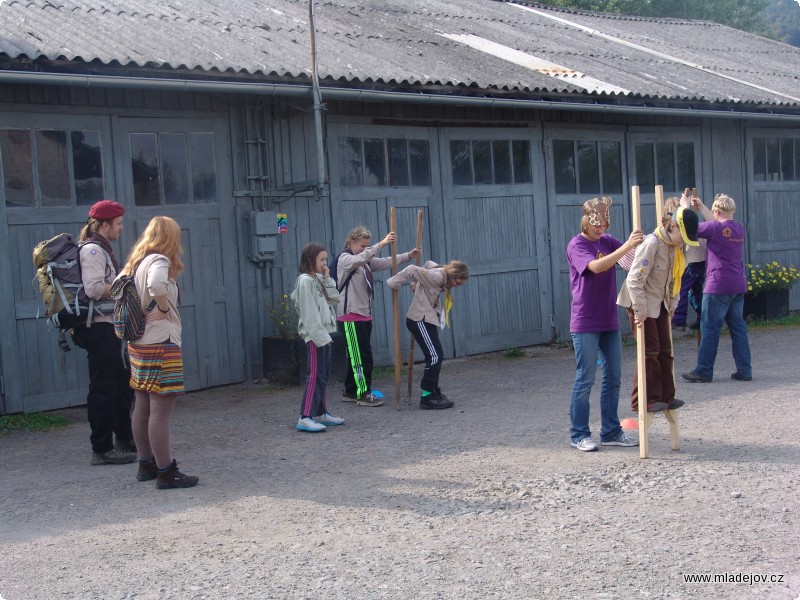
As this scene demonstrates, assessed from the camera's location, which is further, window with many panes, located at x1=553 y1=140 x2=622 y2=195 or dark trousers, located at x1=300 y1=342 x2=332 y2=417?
window with many panes, located at x1=553 y1=140 x2=622 y2=195

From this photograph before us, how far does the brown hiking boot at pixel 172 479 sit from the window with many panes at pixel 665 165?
30.8 feet

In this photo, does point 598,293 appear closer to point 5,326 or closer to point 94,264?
point 94,264

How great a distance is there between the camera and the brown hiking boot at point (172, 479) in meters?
6.19

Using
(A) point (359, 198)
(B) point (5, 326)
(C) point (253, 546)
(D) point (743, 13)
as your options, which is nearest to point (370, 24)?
(A) point (359, 198)

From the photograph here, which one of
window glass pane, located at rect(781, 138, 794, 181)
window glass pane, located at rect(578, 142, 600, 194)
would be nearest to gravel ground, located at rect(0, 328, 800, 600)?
window glass pane, located at rect(578, 142, 600, 194)

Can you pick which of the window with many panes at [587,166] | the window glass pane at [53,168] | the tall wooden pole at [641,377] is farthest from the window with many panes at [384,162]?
the tall wooden pole at [641,377]

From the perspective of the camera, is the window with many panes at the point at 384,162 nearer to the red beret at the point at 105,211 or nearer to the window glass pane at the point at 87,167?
the window glass pane at the point at 87,167

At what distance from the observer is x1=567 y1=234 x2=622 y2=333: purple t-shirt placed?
266 inches

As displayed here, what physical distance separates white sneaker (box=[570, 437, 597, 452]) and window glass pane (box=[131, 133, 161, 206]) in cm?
495

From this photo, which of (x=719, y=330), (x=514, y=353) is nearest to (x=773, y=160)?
(x=514, y=353)

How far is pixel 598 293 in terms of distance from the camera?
6754 millimetres

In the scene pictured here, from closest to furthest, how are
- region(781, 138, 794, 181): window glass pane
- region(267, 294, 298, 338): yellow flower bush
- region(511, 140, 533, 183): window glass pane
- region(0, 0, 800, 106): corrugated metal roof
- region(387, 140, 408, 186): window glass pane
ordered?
region(0, 0, 800, 106): corrugated metal roof < region(267, 294, 298, 338): yellow flower bush < region(387, 140, 408, 186): window glass pane < region(511, 140, 533, 183): window glass pane < region(781, 138, 794, 181): window glass pane

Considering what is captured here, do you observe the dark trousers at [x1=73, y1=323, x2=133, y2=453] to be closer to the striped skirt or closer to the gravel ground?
the gravel ground

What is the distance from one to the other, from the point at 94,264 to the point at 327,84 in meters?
4.08
